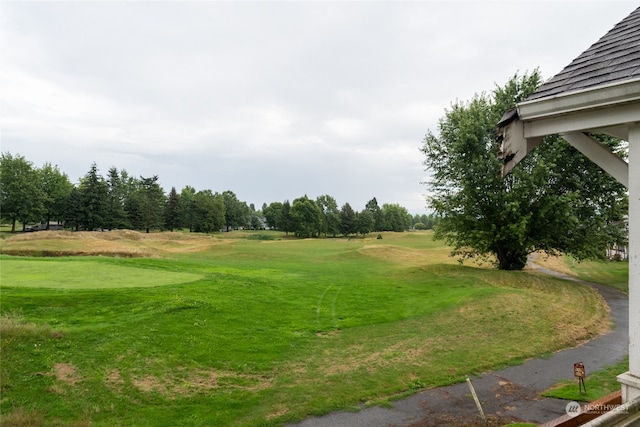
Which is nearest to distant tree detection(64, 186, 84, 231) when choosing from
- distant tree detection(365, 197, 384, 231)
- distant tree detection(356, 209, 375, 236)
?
distant tree detection(356, 209, 375, 236)

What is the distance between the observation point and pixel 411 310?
14.0 meters

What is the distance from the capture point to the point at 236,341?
973cm

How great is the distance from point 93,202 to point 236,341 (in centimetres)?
6399

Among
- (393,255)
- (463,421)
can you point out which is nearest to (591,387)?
(463,421)

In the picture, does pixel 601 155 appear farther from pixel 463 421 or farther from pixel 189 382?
pixel 189 382

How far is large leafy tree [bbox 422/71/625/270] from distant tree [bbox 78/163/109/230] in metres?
59.3

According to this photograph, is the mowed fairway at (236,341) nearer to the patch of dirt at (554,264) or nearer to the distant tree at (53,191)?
the patch of dirt at (554,264)

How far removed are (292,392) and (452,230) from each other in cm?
1938

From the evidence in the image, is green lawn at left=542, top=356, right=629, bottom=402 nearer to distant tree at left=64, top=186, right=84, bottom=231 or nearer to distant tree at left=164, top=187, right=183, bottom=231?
distant tree at left=64, top=186, right=84, bottom=231

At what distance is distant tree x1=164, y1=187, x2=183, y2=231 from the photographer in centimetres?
7959

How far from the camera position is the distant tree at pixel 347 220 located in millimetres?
91688

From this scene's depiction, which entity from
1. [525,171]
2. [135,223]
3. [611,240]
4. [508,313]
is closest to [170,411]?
[508,313]

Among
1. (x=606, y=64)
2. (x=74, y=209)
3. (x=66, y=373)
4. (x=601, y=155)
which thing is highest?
(x=74, y=209)

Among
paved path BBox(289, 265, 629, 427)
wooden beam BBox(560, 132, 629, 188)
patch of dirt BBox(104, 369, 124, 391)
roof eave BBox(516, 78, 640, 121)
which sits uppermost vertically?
roof eave BBox(516, 78, 640, 121)
